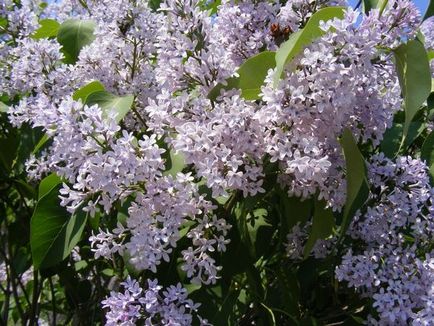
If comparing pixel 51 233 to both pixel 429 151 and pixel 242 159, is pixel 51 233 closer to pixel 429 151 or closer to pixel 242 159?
pixel 242 159

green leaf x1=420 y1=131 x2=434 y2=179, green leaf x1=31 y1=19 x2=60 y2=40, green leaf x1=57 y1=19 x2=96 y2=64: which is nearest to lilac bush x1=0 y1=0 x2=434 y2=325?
green leaf x1=420 y1=131 x2=434 y2=179

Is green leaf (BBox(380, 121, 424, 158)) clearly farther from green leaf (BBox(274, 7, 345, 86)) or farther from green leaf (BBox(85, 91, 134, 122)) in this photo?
green leaf (BBox(85, 91, 134, 122))

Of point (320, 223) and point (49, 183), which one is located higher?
point (49, 183)

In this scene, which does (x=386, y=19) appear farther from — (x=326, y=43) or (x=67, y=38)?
(x=67, y=38)

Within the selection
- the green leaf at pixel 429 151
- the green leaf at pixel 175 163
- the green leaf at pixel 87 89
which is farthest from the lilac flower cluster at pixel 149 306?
the green leaf at pixel 429 151

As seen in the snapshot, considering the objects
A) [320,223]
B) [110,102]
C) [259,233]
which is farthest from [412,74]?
[110,102]
